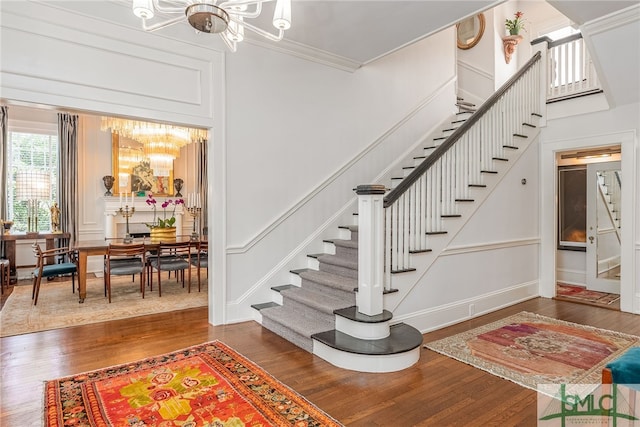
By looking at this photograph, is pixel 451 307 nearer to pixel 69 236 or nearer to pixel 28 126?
pixel 69 236

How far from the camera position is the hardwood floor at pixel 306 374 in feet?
7.36

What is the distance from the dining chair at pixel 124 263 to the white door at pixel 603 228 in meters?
A: 6.84

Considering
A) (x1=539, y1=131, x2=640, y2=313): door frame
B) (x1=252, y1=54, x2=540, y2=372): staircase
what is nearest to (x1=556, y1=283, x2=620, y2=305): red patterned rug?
(x1=539, y1=131, x2=640, y2=313): door frame

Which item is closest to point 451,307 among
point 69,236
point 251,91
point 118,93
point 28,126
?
point 251,91

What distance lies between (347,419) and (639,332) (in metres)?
3.58

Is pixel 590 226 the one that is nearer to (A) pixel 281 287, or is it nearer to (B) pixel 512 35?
(B) pixel 512 35

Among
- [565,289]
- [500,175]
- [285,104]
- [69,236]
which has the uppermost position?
[285,104]

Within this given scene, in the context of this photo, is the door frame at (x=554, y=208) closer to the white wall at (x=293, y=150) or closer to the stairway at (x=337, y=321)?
the white wall at (x=293, y=150)

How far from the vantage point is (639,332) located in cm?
376

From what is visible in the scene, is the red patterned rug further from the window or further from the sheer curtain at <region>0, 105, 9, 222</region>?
the sheer curtain at <region>0, 105, 9, 222</region>

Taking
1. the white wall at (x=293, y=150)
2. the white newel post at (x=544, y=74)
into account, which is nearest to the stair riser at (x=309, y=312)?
the white wall at (x=293, y=150)

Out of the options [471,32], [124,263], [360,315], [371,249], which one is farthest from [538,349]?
[471,32]

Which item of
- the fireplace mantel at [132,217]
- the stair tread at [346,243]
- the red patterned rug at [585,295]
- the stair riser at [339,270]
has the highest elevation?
the fireplace mantel at [132,217]

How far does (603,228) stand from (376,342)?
4.79m
